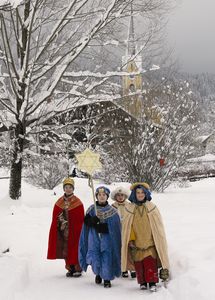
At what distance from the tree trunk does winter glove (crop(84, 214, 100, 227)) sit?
5.26 metres

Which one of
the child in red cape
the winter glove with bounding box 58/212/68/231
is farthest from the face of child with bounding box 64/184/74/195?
the winter glove with bounding box 58/212/68/231

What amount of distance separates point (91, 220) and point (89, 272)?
1425mm

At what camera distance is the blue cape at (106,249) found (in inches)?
235

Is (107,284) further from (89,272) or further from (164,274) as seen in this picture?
(89,272)

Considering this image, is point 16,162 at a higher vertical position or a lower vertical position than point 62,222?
higher

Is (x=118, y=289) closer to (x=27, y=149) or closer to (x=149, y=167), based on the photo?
(x=27, y=149)

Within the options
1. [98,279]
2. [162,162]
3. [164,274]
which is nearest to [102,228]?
[98,279]

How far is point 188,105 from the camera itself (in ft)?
69.4

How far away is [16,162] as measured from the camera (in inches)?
443

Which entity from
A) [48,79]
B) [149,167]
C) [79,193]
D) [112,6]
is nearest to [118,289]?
[112,6]

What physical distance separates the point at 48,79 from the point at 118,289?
273 inches

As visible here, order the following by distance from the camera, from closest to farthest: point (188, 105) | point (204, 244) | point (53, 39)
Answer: point (204, 244)
point (53, 39)
point (188, 105)

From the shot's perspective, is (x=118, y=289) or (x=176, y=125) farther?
(x=176, y=125)

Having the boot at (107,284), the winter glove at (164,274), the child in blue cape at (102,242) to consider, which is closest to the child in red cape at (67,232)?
the child in blue cape at (102,242)
